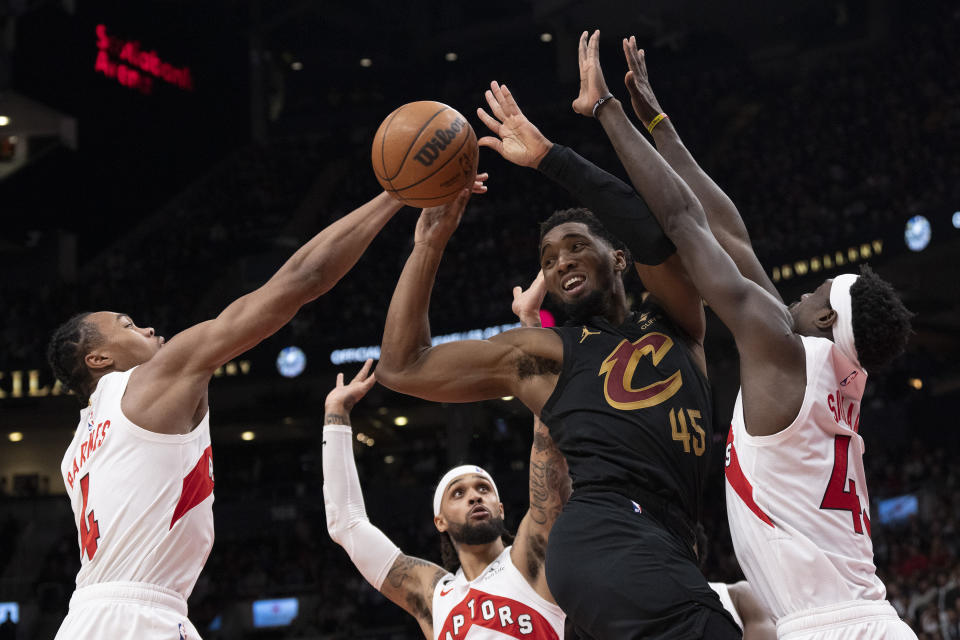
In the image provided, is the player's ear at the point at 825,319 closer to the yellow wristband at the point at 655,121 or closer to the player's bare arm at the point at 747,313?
the player's bare arm at the point at 747,313

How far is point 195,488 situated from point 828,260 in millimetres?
16760

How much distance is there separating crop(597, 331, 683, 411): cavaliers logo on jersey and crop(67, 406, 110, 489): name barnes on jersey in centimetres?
193

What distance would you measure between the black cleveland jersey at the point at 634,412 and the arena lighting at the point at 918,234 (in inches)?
627

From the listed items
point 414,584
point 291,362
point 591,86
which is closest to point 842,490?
point 591,86

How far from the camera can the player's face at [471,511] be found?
18.1 ft

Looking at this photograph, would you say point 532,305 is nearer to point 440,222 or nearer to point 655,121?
point 440,222

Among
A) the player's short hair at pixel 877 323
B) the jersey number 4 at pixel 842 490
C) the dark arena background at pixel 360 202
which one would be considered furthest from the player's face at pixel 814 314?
the dark arena background at pixel 360 202

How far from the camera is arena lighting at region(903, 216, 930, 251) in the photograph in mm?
17969

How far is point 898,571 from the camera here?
47.2ft

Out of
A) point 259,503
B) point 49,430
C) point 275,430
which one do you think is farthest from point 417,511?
point 49,430

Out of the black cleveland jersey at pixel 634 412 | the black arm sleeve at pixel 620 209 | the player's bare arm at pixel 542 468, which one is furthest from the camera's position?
the player's bare arm at pixel 542 468

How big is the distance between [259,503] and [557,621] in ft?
60.8

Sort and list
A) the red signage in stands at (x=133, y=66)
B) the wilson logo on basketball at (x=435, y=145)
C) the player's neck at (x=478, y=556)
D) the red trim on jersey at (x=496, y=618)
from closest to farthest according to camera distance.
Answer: the wilson logo on basketball at (x=435, y=145) → the red trim on jersey at (x=496, y=618) → the player's neck at (x=478, y=556) → the red signage in stands at (x=133, y=66)

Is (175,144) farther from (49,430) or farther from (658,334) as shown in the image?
(658,334)
